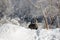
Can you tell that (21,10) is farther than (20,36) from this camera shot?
Yes

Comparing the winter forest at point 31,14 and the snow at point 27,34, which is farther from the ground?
the winter forest at point 31,14

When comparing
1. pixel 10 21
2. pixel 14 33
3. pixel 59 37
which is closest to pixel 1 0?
pixel 10 21

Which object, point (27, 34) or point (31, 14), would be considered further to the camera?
point (31, 14)

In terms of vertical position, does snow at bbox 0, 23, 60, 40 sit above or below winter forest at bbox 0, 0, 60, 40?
below

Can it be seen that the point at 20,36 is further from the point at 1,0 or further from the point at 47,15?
the point at 1,0

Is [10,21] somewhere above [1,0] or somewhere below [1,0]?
below

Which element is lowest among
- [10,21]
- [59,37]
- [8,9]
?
[59,37]

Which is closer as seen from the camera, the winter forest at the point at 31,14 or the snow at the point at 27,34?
the snow at the point at 27,34

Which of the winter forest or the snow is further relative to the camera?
the winter forest

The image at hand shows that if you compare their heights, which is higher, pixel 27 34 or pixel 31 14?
pixel 31 14
